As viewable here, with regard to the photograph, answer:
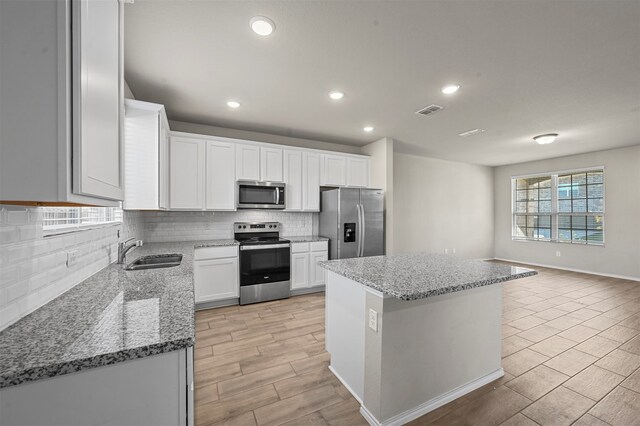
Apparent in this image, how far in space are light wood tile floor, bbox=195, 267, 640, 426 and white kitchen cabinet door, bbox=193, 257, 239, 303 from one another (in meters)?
0.21

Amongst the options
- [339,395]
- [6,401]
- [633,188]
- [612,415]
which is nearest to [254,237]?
[339,395]

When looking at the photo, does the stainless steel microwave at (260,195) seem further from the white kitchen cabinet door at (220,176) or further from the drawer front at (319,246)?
the drawer front at (319,246)

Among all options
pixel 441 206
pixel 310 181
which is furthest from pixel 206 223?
pixel 441 206

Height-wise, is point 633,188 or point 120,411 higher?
point 633,188

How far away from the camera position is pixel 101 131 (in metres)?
0.93

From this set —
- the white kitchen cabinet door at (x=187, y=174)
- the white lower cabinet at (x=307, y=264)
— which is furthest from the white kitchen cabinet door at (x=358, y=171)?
the white kitchen cabinet door at (x=187, y=174)

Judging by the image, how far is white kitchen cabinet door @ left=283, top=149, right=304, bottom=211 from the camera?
167 inches

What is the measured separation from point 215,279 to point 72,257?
2150mm

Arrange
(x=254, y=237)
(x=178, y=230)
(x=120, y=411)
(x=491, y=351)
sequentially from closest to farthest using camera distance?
(x=120, y=411) → (x=491, y=351) → (x=178, y=230) → (x=254, y=237)

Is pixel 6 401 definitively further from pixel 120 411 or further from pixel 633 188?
pixel 633 188

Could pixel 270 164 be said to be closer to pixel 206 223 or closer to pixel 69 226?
pixel 206 223

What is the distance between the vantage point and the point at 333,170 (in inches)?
181

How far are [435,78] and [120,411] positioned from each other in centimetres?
324

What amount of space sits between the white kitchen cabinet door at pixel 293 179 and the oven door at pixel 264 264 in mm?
737
